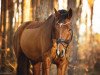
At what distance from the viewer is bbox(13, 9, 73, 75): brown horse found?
22.5ft

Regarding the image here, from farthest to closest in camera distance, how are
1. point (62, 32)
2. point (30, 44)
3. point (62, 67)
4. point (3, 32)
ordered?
point (3, 32) < point (30, 44) < point (62, 67) < point (62, 32)

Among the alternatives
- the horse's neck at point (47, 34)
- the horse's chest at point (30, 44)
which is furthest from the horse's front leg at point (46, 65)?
the horse's chest at point (30, 44)

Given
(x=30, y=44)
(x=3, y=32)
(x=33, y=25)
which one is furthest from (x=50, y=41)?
(x=3, y=32)

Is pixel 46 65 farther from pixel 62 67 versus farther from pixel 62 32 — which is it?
pixel 62 32

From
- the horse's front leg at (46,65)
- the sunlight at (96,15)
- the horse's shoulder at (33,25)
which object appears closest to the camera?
the horse's front leg at (46,65)

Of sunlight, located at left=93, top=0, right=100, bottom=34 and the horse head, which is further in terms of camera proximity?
sunlight, located at left=93, top=0, right=100, bottom=34

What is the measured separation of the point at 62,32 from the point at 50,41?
18.0 inches

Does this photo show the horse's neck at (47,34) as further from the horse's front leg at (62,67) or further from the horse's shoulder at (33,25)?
the horse's shoulder at (33,25)

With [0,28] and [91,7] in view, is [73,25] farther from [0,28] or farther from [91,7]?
[0,28]

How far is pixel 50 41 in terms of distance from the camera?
7.20 meters

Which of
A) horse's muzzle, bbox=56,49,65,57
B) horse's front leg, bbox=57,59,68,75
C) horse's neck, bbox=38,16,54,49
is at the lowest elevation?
horse's front leg, bbox=57,59,68,75

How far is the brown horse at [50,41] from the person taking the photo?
686 cm

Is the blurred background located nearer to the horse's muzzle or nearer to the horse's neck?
the horse's neck

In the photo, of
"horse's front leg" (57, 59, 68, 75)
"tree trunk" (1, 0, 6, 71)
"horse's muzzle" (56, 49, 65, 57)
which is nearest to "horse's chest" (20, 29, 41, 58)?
"horse's front leg" (57, 59, 68, 75)
